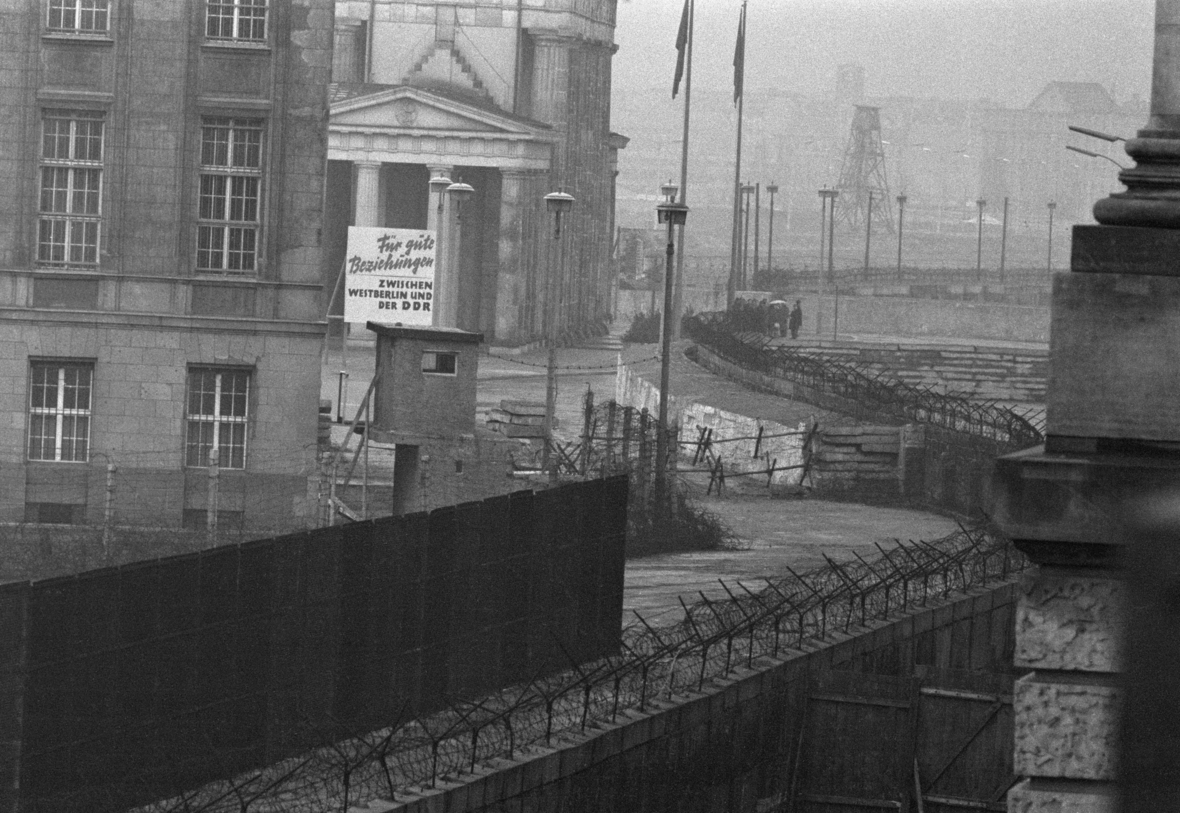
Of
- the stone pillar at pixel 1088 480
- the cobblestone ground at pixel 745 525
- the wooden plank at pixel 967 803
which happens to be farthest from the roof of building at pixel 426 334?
the stone pillar at pixel 1088 480

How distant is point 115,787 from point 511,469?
17700 mm

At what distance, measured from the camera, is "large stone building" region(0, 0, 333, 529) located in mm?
32500

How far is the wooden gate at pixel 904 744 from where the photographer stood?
65.2 ft

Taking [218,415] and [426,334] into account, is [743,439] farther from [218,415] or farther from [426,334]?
[426,334]

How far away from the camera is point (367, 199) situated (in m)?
72.4

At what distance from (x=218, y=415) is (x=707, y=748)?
15447 millimetres

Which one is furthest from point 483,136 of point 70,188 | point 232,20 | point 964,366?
point 70,188

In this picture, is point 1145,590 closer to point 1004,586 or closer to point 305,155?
point 1004,586

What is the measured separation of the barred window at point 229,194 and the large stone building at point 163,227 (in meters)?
0.02

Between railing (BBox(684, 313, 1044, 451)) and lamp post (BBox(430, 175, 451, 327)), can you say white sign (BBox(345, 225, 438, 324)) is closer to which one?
lamp post (BBox(430, 175, 451, 327))

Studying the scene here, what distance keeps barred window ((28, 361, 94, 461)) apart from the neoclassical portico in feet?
123

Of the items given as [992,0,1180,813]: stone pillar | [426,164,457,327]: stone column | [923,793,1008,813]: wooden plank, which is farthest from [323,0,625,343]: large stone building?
[992,0,1180,813]: stone pillar

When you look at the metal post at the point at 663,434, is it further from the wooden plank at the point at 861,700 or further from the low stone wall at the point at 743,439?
the wooden plank at the point at 861,700

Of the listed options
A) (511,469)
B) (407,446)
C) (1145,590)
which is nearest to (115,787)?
(1145,590)
